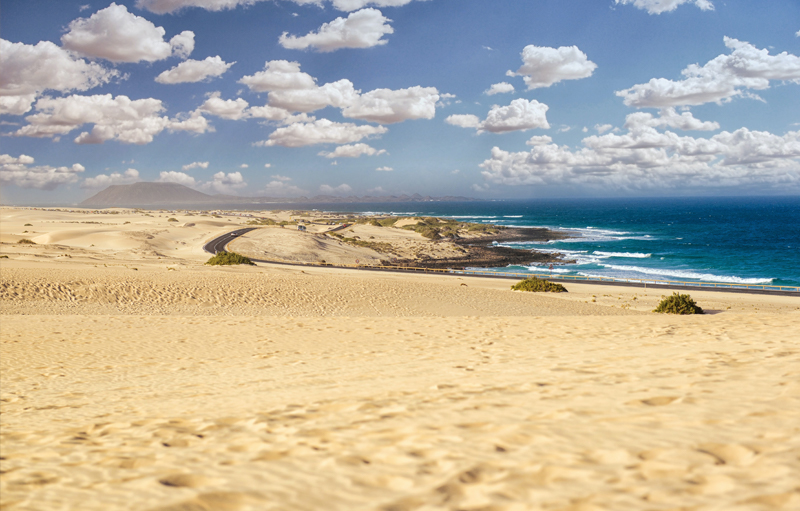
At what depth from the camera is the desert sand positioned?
A: 3.91m

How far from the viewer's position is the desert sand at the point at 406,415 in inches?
154

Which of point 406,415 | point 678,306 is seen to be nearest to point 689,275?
point 678,306

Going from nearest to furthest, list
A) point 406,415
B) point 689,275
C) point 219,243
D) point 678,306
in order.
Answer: point 406,415
point 678,306
point 689,275
point 219,243

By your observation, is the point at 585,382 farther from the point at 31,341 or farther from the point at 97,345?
the point at 31,341

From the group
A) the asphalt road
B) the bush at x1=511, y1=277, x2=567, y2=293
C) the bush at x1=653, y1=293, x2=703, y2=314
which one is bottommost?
the bush at x1=511, y1=277, x2=567, y2=293

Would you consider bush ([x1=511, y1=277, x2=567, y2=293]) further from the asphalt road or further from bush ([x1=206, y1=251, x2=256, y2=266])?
the asphalt road

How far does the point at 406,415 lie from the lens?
604cm

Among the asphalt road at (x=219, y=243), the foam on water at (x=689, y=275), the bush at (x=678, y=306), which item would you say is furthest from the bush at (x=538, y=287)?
the asphalt road at (x=219, y=243)

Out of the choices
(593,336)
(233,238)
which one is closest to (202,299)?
(593,336)

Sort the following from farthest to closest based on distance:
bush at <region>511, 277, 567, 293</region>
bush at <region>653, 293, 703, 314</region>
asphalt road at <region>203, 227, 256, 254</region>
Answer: asphalt road at <region>203, 227, 256, 254</region> → bush at <region>511, 277, 567, 293</region> → bush at <region>653, 293, 703, 314</region>

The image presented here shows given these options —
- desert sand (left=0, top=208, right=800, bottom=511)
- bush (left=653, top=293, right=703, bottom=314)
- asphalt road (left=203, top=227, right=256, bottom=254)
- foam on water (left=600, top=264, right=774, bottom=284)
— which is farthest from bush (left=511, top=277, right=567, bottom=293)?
asphalt road (left=203, top=227, right=256, bottom=254)

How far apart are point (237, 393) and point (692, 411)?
6.97 metres

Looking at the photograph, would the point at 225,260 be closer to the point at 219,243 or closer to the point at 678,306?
the point at 219,243

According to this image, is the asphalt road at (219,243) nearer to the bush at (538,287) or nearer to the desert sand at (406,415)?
the bush at (538,287)
